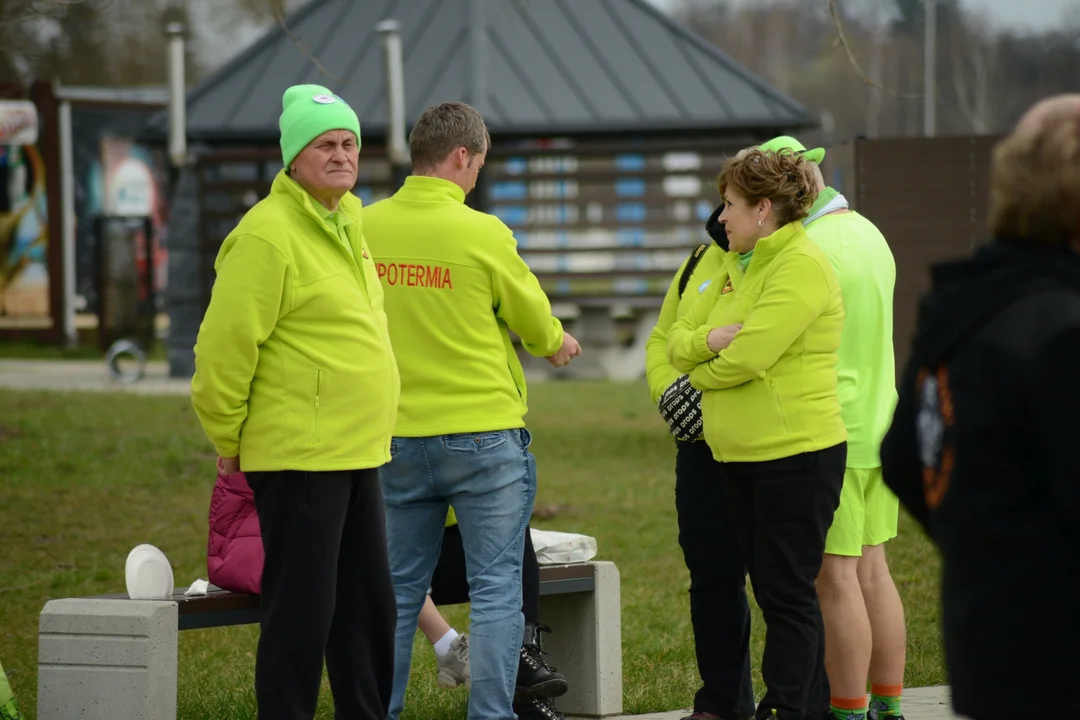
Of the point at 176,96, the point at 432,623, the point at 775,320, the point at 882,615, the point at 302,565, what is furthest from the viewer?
the point at 176,96

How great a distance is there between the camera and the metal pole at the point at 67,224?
2636 centimetres

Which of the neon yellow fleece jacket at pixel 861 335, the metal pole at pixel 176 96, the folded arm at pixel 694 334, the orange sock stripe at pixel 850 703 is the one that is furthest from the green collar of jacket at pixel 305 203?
the metal pole at pixel 176 96

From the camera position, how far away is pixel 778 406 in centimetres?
462

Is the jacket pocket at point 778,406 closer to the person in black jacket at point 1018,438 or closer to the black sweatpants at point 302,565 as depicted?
the black sweatpants at point 302,565

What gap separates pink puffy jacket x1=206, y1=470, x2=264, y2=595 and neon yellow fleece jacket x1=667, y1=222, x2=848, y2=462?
1436 mm

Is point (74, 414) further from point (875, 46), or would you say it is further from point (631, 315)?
point (875, 46)

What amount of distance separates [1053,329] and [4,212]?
87.9ft

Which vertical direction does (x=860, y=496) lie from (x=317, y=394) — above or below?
below

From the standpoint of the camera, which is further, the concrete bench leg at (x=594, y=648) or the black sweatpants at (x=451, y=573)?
the concrete bench leg at (x=594, y=648)

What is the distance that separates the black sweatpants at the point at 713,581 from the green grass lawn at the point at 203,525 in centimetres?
68

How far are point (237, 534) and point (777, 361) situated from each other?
1767 millimetres

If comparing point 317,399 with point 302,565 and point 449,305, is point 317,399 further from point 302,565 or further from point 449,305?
point 449,305

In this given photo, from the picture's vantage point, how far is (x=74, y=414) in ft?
47.3

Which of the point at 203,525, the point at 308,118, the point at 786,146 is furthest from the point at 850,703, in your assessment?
the point at 203,525
